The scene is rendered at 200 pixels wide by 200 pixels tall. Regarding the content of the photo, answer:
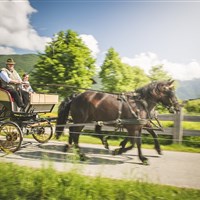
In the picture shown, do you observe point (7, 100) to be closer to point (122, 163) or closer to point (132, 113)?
point (132, 113)

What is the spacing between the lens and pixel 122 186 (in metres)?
3.54

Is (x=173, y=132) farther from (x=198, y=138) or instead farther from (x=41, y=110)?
(x=41, y=110)

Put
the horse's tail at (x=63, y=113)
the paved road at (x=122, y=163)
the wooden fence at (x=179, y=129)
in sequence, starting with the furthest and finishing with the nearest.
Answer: the wooden fence at (x=179, y=129), the horse's tail at (x=63, y=113), the paved road at (x=122, y=163)

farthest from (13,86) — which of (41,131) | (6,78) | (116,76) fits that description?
(116,76)

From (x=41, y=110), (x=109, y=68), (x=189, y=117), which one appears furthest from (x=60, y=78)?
(x=109, y=68)

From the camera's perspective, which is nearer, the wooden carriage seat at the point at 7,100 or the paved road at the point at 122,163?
the paved road at the point at 122,163

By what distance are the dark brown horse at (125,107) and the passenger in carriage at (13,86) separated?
1317 mm

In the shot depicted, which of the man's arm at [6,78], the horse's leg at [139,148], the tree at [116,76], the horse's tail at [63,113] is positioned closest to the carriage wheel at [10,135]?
the man's arm at [6,78]

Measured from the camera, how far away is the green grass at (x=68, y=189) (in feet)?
10.9

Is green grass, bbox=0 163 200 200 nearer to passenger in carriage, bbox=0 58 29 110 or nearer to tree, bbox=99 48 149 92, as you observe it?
passenger in carriage, bbox=0 58 29 110

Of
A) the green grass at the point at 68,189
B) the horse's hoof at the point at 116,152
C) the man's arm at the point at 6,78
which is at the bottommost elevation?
the horse's hoof at the point at 116,152

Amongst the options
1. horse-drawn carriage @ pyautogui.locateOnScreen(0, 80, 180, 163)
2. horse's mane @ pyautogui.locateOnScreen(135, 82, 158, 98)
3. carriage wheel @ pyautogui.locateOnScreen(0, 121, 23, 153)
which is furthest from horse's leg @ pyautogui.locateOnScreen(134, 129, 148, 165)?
carriage wheel @ pyautogui.locateOnScreen(0, 121, 23, 153)

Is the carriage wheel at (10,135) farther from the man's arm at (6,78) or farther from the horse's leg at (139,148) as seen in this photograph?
the horse's leg at (139,148)

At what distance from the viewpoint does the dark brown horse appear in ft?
19.7
